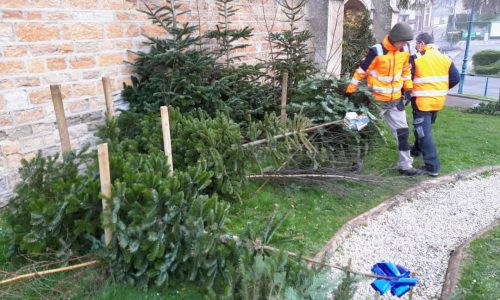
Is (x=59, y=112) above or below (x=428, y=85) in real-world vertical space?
above

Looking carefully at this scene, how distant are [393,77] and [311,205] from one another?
2.28 metres

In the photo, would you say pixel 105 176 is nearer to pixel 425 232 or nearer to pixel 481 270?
pixel 481 270

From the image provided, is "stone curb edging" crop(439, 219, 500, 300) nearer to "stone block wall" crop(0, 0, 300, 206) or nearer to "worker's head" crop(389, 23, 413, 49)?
"worker's head" crop(389, 23, 413, 49)

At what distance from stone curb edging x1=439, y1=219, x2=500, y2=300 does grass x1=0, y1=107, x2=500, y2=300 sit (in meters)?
0.31

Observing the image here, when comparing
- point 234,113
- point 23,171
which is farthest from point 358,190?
point 23,171

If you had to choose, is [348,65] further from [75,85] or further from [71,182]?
[71,182]

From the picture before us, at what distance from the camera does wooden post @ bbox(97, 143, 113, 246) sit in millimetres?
2805

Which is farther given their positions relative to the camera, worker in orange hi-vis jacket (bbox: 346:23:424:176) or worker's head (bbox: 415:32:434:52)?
worker's head (bbox: 415:32:434:52)

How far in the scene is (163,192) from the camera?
2.93m

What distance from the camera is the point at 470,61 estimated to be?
3759cm

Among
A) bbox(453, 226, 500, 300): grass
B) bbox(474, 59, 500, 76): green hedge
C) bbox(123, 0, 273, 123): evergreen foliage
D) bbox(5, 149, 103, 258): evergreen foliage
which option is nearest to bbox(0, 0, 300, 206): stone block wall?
bbox(123, 0, 273, 123): evergreen foliage

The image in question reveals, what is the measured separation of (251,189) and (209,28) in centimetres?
329

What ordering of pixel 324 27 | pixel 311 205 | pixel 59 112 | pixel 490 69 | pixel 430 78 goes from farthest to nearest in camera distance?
pixel 490 69 < pixel 324 27 < pixel 430 78 < pixel 311 205 < pixel 59 112

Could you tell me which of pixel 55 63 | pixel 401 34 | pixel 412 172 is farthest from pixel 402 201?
pixel 55 63
